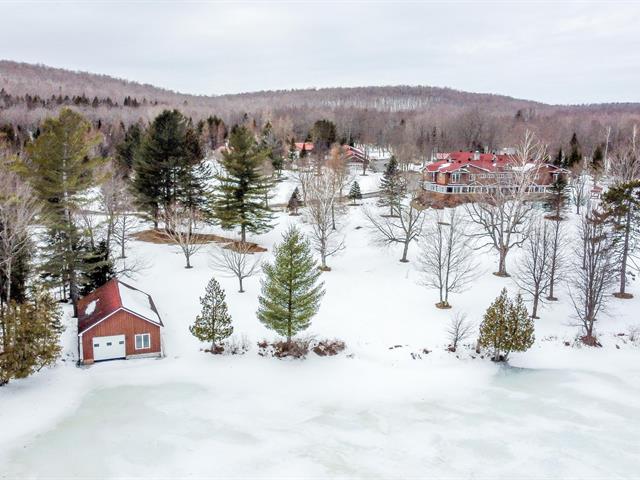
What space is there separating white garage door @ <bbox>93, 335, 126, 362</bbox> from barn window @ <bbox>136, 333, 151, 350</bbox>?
0.69 meters

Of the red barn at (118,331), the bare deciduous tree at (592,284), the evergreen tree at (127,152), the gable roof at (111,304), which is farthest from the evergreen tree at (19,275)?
the evergreen tree at (127,152)

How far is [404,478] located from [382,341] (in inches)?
366

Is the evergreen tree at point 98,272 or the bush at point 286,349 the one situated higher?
the evergreen tree at point 98,272

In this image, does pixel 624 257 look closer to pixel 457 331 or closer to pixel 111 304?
pixel 457 331

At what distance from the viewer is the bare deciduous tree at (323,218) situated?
34.3 m

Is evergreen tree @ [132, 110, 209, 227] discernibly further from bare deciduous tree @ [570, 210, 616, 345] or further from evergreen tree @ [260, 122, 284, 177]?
bare deciduous tree @ [570, 210, 616, 345]

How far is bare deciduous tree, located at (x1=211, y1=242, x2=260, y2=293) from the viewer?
29.8 m

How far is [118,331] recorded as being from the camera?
22.5m

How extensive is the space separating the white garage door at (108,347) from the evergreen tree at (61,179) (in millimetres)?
5174

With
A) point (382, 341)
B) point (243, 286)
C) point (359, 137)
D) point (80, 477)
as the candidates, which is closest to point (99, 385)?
point (80, 477)

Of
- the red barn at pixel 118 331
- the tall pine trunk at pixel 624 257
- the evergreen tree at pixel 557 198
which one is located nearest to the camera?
the red barn at pixel 118 331

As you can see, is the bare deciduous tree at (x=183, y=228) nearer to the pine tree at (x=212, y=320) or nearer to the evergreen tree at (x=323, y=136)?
the pine tree at (x=212, y=320)

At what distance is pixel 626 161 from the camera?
124ft

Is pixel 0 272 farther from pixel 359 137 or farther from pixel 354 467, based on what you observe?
pixel 359 137
